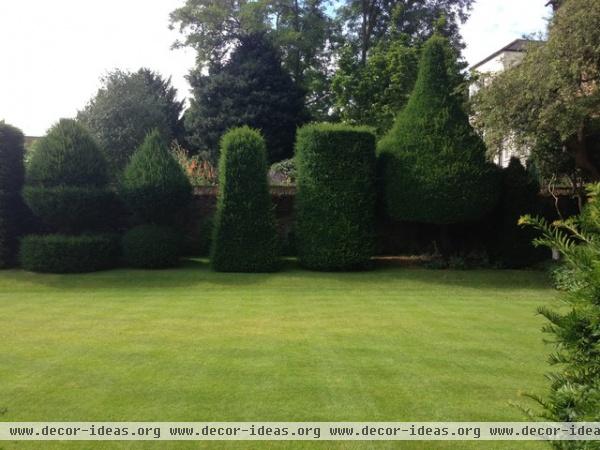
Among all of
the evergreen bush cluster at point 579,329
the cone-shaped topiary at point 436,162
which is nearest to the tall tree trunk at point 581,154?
the cone-shaped topiary at point 436,162

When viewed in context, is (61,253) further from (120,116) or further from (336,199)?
(120,116)

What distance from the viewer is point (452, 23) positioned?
31797 mm

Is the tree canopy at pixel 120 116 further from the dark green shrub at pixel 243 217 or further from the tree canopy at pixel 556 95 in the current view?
the tree canopy at pixel 556 95

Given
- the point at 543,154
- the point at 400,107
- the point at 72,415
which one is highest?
the point at 400,107

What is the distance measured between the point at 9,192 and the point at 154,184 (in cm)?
437

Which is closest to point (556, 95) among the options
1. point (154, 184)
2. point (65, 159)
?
point (154, 184)

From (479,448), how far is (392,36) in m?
26.5

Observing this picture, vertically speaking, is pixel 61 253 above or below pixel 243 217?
below

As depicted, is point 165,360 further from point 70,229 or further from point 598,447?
point 70,229

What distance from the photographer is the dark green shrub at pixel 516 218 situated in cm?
1675

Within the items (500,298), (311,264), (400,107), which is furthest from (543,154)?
(400,107)

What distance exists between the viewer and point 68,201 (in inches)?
627

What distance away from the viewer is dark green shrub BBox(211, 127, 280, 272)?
1573cm

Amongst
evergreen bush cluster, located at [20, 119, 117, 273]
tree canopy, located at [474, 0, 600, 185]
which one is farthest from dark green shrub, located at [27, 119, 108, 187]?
tree canopy, located at [474, 0, 600, 185]
